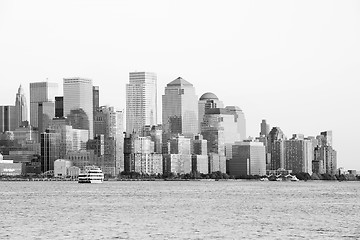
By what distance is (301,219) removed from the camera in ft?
341

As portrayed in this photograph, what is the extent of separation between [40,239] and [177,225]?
17.5 meters

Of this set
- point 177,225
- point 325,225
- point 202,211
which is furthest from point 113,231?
point 202,211

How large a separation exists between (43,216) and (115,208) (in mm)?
17909

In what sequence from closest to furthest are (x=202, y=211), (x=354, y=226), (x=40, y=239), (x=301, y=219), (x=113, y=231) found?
(x=40, y=239)
(x=113, y=231)
(x=354, y=226)
(x=301, y=219)
(x=202, y=211)

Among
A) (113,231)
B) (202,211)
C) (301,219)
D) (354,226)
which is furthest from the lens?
(202,211)

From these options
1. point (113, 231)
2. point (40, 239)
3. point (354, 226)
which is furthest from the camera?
point (354, 226)

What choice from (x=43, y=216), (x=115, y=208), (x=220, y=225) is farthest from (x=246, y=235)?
(x=115, y=208)

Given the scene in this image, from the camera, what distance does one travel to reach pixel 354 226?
94.4 metres

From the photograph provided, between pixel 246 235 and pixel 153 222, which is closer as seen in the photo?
pixel 246 235

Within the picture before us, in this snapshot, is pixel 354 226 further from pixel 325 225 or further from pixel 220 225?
pixel 220 225

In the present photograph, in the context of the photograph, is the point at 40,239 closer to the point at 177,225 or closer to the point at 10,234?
the point at 10,234

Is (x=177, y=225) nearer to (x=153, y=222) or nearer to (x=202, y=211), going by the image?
(x=153, y=222)

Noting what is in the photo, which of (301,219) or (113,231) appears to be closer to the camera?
(113,231)

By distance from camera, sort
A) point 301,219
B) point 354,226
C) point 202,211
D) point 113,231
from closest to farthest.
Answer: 1. point 113,231
2. point 354,226
3. point 301,219
4. point 202,211
